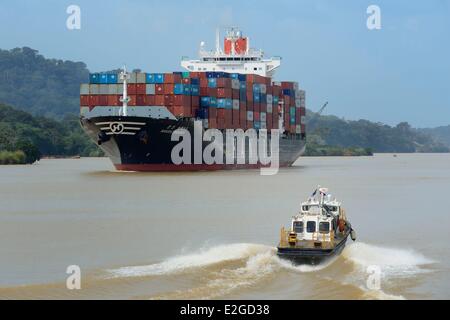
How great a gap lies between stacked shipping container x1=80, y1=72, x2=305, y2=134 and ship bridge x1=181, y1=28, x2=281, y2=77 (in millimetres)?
7957

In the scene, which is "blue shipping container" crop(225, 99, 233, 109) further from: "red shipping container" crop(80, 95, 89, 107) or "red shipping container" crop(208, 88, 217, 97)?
"red shipping container" crop(80, 95, 89, 107)

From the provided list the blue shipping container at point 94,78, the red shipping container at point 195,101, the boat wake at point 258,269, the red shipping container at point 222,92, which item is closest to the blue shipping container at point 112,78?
the blue shipping container at point 94,78

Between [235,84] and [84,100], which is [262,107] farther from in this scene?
[84,100]

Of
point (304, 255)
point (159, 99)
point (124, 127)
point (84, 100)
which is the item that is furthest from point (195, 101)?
point (304, 255)

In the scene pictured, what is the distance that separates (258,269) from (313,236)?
7.44ft

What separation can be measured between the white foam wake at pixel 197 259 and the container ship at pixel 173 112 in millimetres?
42865

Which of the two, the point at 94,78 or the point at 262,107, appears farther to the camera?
the point at 262,107

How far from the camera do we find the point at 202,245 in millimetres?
29797

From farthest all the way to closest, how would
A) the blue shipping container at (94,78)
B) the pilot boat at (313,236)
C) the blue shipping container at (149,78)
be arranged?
the blue shipping container at (94,78) → the blue shipping container at (149,78) → the pilot boat at (313,236)

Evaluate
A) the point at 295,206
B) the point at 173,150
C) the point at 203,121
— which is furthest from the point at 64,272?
the point at 203,121

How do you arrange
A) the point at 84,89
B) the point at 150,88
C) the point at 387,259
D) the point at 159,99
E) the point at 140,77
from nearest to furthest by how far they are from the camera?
1. the point at 387,259
2. the point at 159,99
3. the point at 150,88
4. the point at 140,77
5. the point at 84,89

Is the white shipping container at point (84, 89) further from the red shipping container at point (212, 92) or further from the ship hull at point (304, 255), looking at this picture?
the ship hull at point (304, 255)

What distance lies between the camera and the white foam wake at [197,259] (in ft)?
78.7

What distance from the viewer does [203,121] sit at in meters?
79.2
